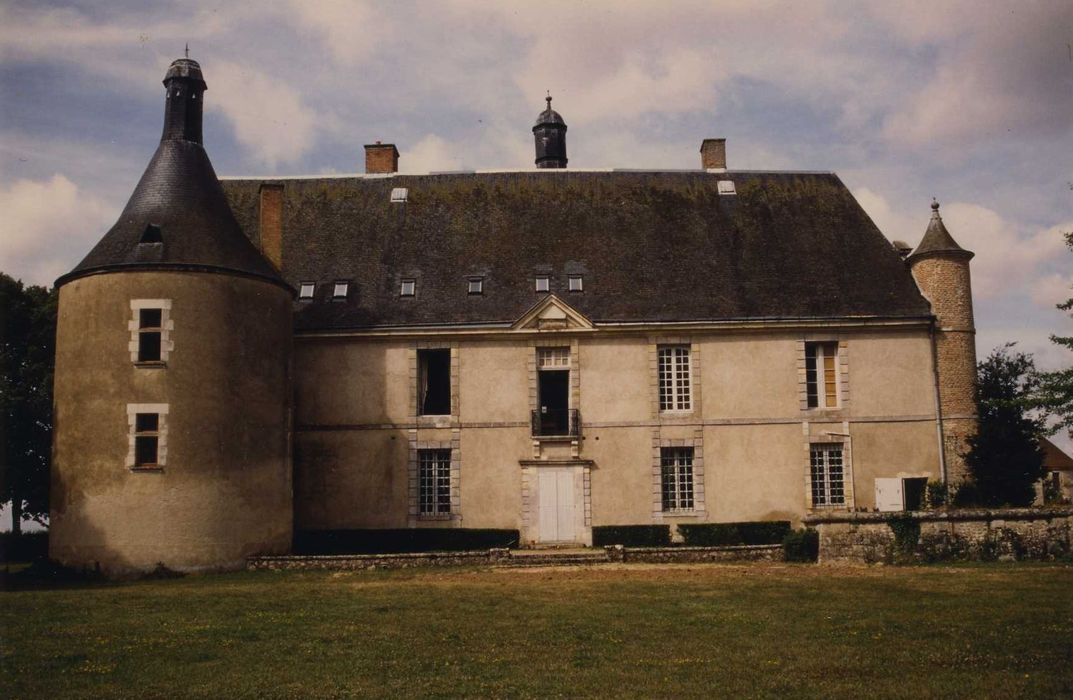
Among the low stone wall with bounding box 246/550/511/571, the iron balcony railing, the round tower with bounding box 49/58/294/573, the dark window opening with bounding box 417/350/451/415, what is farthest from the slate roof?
the low stone wall with bounding box 246/550/511/571

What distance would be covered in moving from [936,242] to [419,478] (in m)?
13.5

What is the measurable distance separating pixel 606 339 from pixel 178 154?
10.2 meters

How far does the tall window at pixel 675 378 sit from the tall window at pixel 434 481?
5253mm

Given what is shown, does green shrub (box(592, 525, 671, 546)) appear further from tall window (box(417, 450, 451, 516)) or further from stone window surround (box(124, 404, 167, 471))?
stone window surround (box(124, 404, 167, 471))

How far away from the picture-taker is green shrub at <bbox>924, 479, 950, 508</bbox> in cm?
2288

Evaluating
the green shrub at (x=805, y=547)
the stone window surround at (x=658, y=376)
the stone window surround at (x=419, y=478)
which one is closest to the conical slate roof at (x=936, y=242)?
the stone window surround at (x=658, y=376)

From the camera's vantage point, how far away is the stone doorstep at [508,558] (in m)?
19.1

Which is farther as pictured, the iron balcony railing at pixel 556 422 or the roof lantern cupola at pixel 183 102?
the iron balcony railing at pixel 556 422

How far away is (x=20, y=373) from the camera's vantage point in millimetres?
26656

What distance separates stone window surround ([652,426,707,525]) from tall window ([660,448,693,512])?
0.13m

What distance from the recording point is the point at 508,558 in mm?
19812

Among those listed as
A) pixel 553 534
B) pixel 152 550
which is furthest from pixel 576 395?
pixel 152 550

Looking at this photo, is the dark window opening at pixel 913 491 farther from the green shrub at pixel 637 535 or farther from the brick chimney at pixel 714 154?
the brick chimney at pixel 714 154

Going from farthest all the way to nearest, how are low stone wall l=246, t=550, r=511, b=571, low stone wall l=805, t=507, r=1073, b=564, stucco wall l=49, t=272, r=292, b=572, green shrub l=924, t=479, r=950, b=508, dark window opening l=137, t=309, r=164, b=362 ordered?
green shrub l=924, t=479, r=950, b=508, low stone wall l=246, t=550, r=511, b=571, dark window opening l=137, t=309, r=164, b=362, stucco wall l=49, t=272, r=292, b=572, low stone wall l=805, t=507, r=1073, b=564
